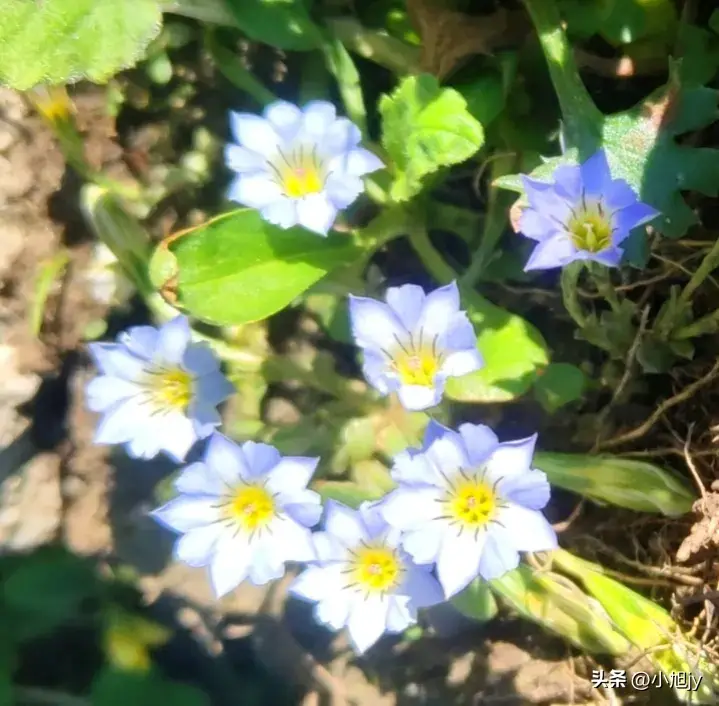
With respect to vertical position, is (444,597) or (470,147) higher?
(470,147)

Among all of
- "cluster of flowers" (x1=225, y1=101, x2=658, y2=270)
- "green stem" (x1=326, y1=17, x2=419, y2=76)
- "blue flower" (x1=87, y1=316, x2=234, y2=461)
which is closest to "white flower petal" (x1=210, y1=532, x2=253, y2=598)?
"blue flower" (x1=87, y1=316, x2=234, y2=461)

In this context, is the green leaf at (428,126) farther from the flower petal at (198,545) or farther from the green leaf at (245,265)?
the flower petal at (198,545)

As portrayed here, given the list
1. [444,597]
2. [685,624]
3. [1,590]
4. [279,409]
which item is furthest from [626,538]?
[1,590]

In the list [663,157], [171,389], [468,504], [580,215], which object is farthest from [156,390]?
[663,157]

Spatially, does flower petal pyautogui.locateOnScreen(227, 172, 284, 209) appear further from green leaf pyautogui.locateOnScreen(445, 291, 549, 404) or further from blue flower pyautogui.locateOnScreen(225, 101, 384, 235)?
green leaf pyautogui.locateOnScreen(445, 291, 549, 404)

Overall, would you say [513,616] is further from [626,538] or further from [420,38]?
[420,38]

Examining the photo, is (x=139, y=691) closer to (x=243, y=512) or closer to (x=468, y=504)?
(x=243, y=512)
